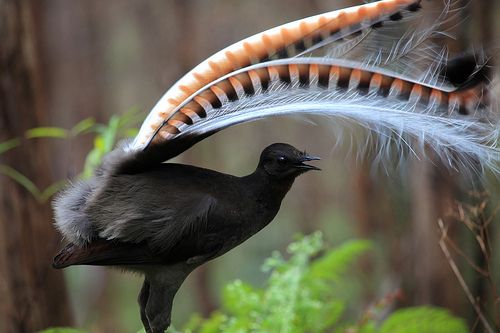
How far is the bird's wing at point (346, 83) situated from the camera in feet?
8.19

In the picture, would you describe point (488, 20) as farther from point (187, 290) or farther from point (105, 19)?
point (105, 19)

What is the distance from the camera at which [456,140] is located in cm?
257

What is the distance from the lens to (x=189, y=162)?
37.8 ft

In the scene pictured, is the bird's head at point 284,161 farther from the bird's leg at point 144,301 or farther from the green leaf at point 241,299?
the green leaf at point 241,299

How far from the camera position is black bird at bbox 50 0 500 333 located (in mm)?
2506

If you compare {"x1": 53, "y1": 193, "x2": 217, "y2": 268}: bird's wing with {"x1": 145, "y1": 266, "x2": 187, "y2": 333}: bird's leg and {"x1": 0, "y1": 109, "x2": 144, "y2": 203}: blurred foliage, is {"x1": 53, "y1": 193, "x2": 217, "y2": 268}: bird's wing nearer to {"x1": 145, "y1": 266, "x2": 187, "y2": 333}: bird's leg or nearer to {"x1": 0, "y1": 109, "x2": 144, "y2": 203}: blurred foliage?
{"x1": 145, "y1": 266, "x2": 187, "y2": 333}: bird's leg

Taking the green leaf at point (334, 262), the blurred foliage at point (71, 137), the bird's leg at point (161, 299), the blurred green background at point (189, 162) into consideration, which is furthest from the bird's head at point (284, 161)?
the green leaf at point (334, 262)

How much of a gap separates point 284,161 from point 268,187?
12 cm

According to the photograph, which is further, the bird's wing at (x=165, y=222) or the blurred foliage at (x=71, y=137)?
the blurred foliage at (x=71, y=137)

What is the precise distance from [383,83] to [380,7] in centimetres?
26

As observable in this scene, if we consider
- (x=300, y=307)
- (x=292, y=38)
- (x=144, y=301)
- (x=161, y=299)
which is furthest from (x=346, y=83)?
(x=300, y=307)

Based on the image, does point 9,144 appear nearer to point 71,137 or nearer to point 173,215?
point 71,137

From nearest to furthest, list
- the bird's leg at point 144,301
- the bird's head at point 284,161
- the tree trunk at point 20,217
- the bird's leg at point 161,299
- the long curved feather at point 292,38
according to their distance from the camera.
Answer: the long curved feather at point 292,38 → the bird's head at point 284,161 → the bird's leg at point 161,299 → the bird's leg at point 144,301 → the tree trunk at point 20,217

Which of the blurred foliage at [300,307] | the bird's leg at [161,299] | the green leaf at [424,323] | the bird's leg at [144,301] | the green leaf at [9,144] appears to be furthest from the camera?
the green leaf at [424,323]
